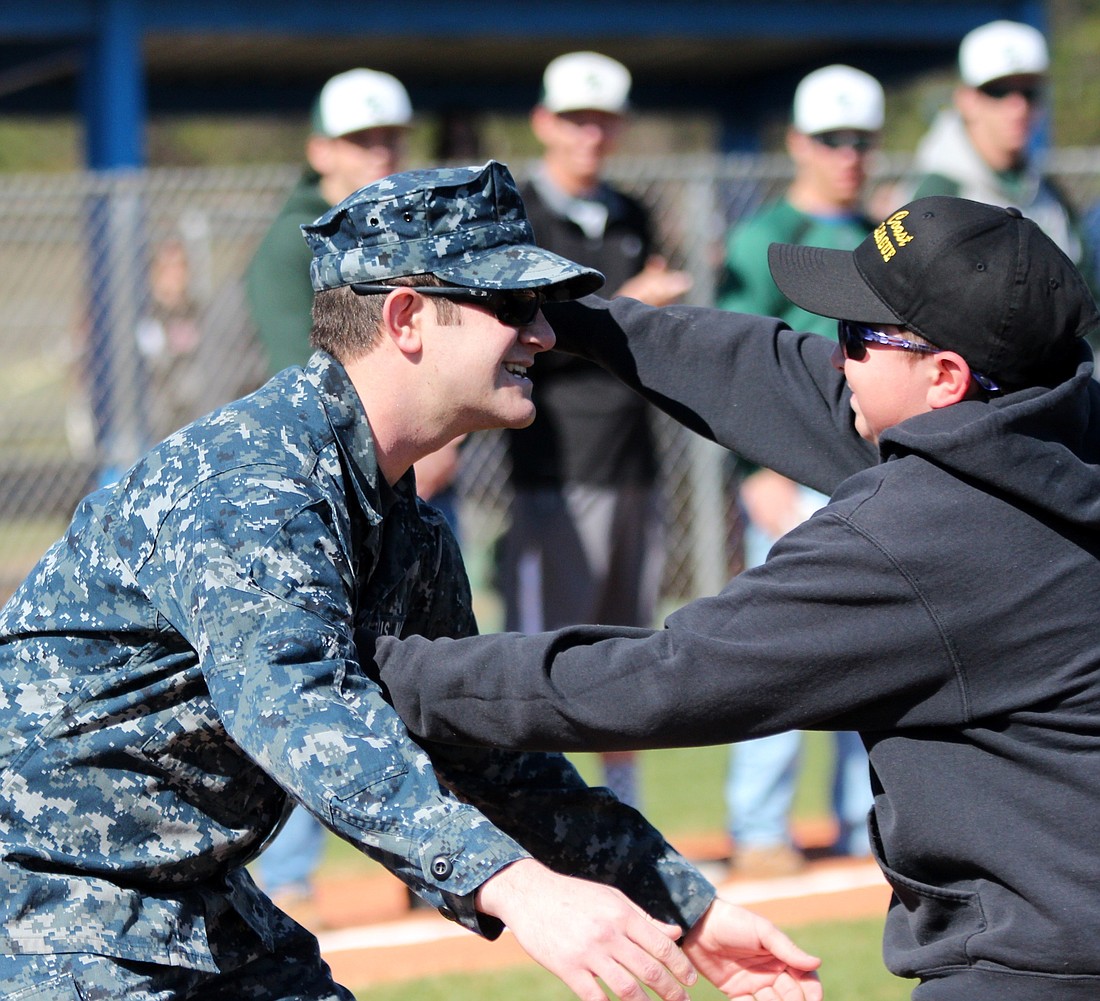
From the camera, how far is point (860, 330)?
8.59 feet

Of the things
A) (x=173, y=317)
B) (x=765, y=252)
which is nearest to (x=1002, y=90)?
(x=765, y=252)

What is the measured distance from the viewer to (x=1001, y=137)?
6.19 metres

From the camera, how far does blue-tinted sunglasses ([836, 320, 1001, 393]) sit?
8.23ft

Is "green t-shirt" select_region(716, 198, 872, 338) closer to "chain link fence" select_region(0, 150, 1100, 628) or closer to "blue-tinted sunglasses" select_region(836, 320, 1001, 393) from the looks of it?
"chain link fence" select_region(0, 150, 1100, 628)

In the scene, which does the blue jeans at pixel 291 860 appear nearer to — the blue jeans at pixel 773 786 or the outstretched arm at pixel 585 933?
the blue jeans at pixel 773 786

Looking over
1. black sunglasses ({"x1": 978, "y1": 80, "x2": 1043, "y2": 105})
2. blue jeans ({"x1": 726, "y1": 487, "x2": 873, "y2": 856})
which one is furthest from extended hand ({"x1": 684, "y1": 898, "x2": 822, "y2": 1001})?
black sunglasses ({"x1": 978, "y1": 80, "x2": 1043, "y2": 105})

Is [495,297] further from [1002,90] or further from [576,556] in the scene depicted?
[1002,90]

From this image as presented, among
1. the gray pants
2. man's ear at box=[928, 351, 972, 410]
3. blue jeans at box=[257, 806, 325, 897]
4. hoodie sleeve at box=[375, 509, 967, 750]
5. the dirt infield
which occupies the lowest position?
the dirt infield

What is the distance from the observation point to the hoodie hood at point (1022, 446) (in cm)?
232

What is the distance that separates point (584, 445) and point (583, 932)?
396 cm

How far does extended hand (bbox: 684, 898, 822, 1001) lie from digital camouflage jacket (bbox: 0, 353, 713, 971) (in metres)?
0.04

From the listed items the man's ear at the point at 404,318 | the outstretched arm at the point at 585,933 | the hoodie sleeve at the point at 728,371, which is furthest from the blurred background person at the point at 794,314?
the outstretched arm at the point at 585,933

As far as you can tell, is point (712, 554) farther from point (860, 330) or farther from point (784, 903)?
point (860, 330)

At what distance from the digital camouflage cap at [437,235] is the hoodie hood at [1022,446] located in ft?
1.97
